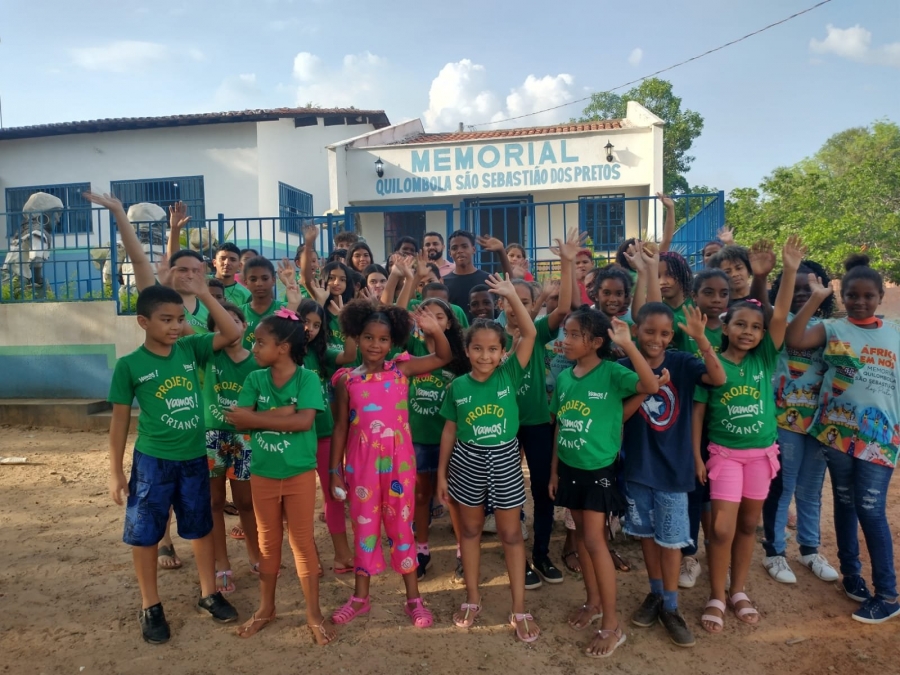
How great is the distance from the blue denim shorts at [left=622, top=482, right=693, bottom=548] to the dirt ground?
1.44 ft

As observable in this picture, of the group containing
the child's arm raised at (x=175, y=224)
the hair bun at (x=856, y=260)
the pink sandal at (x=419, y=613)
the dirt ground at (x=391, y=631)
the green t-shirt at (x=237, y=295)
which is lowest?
the dirt ground at (x=391, y=631)

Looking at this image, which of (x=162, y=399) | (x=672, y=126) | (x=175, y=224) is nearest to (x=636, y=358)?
(x=162, y=399)

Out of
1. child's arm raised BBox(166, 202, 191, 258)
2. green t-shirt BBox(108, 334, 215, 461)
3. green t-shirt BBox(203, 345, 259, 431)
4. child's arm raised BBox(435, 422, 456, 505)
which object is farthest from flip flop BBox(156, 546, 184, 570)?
child's arm raised BBox(166, 202, 191, 258)

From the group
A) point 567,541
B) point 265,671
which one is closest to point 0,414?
point 265,671

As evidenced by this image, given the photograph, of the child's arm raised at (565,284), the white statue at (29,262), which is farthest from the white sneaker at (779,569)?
the white statue at (29,262)

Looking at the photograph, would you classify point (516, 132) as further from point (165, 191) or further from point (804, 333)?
point (804, 333)

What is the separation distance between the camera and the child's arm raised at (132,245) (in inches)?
137

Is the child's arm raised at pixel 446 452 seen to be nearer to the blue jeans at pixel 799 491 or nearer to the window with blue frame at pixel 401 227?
the blue jeans at pixel 799 491

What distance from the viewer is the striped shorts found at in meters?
2.94

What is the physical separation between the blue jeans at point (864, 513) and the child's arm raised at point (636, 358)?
1.22 metres

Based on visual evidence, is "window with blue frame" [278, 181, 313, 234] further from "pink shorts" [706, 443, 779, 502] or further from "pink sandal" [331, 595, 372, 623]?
"pink shorts" [706, 443, 779, 502]

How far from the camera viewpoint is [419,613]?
3.02m

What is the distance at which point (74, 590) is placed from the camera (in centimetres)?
343

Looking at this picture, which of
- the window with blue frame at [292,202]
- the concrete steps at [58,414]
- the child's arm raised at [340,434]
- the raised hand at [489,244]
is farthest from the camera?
the window with blue frame at [292,202]
